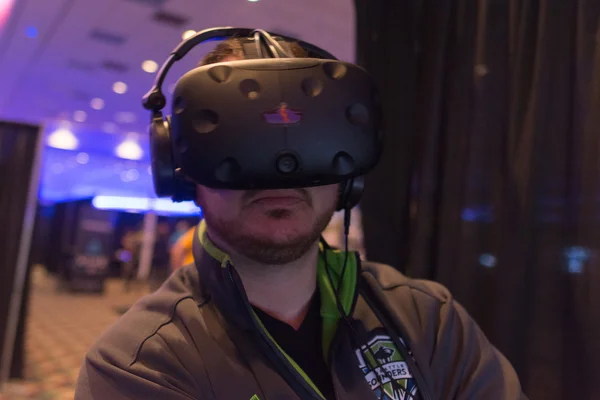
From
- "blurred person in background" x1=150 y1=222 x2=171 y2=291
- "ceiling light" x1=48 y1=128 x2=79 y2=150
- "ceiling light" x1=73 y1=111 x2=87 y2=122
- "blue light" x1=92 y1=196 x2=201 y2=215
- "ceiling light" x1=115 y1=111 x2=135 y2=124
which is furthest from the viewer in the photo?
"blue light" x1=92 y1=196 x2=201 y2=215

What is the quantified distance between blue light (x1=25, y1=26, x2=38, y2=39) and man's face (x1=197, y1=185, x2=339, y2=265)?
12.2 feet

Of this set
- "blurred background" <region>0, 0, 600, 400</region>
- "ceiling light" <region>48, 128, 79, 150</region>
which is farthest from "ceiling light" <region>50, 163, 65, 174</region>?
"blurred background" <region>0, 0, 600, 400</region>

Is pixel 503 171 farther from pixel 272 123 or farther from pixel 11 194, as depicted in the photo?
pixel 11 194

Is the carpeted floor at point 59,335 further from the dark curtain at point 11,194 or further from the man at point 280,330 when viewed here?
the man at point 280,330

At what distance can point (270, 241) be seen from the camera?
641 mm

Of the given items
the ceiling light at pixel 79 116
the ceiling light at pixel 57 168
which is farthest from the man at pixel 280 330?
the ceiling light at pixel 57 168

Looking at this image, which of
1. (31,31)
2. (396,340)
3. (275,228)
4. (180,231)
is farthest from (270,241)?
(180,231)

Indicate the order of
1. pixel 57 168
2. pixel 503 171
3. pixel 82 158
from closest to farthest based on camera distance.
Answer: pixel 503 171 < pixel 82 158 < pixel 57 168

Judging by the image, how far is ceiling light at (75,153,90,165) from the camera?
852 cm

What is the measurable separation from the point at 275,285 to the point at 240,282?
0.09 metres

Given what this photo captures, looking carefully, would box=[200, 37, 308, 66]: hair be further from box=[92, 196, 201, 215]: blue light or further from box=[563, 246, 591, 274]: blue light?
box=[92, 196, 201, 215]: blue light

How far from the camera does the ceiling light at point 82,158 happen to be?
336 inches

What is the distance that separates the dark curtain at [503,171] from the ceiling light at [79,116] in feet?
18.5

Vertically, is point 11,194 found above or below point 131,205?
above
